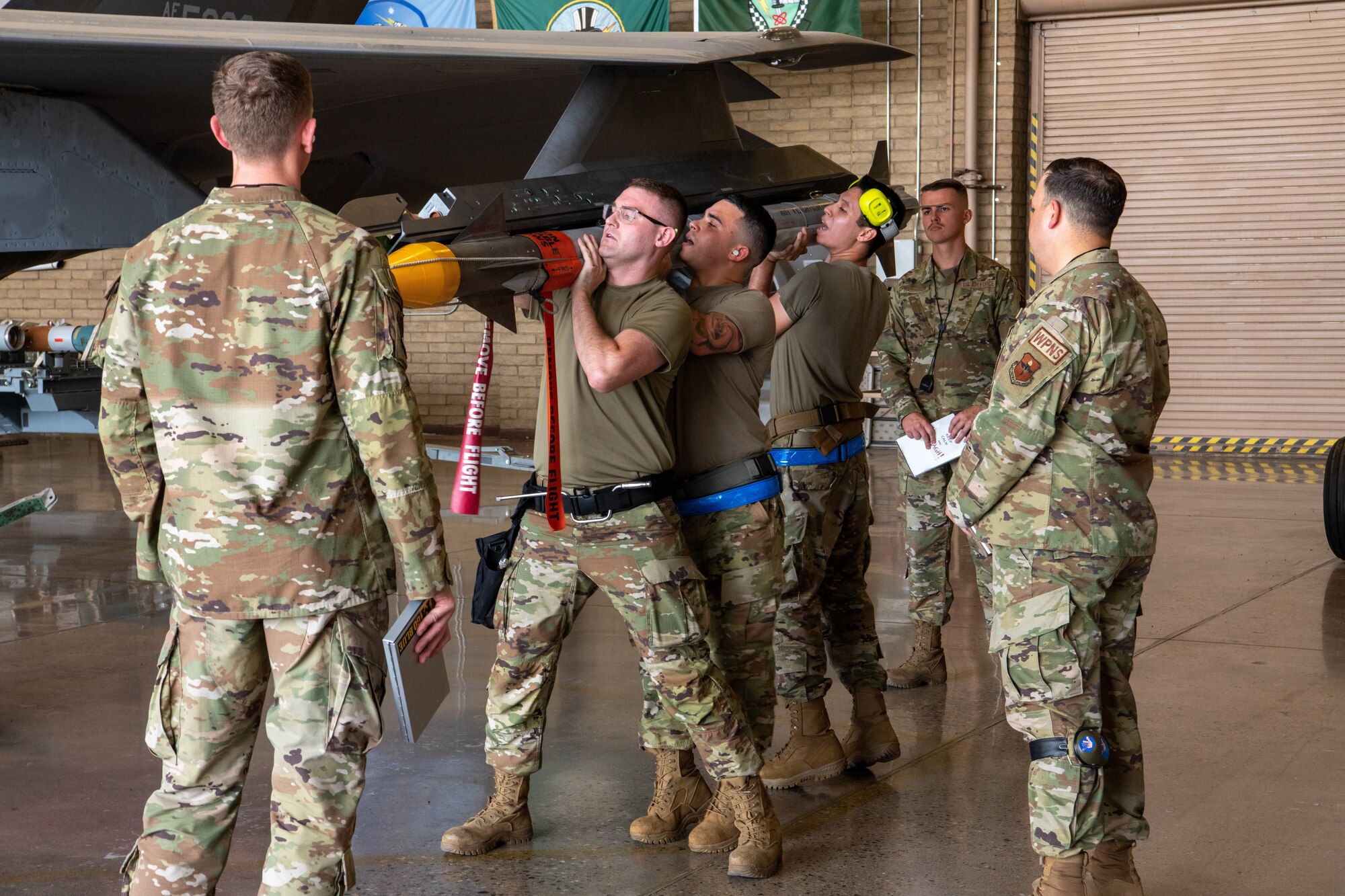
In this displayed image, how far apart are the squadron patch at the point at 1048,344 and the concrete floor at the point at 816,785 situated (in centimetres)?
146

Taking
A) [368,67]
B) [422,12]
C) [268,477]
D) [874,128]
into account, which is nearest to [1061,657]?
[268,477]

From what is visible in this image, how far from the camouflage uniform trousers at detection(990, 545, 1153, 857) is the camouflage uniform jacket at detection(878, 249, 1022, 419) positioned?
210 centimetres

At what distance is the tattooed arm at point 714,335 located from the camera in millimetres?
3543

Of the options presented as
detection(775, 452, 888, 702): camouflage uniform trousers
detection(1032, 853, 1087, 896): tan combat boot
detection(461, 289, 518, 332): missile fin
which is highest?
detection(461, 289, 518, 332): missile fin

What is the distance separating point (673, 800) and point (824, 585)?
1.09 meters

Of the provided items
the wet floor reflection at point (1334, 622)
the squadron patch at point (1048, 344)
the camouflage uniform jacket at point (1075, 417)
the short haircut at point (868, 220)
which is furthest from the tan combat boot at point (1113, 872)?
the wet floor reflection at point (1334, 622)

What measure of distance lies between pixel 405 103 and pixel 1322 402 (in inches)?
397

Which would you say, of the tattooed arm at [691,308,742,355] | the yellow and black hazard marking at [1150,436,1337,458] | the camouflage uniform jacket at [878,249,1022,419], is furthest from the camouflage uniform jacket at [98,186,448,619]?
the yellow and black hazard marking at [1150,436,1337,458]

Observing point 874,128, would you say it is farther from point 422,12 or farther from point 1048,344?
point 1048,344

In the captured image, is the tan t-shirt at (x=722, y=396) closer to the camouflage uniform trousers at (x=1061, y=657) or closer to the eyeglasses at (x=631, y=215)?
the eyeglasses at (x=631, y=215)

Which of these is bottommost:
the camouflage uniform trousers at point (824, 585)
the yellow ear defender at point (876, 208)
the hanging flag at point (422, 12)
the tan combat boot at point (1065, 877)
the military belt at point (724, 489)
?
the tan combat boot at point (1065, 877)

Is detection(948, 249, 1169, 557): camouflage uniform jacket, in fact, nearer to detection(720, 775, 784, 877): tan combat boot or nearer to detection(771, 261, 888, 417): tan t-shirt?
detection(720, 775, 784, 877): tan combat boot

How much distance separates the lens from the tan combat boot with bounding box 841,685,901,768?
4.26 metres

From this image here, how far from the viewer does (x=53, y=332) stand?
10.2 m
